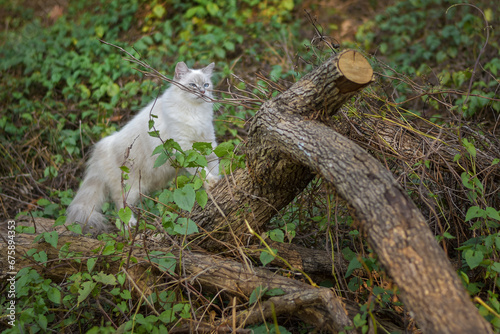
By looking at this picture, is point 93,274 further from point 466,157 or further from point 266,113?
point 466,157

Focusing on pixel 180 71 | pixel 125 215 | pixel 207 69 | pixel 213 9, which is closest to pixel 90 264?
pixel 125 215

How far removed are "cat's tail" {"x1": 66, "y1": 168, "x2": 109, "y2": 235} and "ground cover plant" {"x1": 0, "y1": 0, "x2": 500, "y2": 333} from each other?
0.60ft

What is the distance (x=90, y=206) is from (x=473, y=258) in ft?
10.9

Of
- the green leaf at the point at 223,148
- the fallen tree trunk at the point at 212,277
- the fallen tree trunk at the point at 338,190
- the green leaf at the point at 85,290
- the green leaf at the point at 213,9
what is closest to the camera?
the fallen tree trunk at the point at 338,190

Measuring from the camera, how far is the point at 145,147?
421cm

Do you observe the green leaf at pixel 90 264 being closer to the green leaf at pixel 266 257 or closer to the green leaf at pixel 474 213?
the green leaf at pixel 266 257

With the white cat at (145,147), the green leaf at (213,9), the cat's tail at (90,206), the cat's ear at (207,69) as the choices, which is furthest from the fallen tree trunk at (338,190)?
the green leaf at (213,9)

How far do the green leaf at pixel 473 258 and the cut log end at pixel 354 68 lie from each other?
106 centimetres

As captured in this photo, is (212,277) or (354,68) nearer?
(354,68)

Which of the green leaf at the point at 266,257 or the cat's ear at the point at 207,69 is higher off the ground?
the cat's ear at the point at 207,69

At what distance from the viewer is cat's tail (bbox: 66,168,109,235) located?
380cm

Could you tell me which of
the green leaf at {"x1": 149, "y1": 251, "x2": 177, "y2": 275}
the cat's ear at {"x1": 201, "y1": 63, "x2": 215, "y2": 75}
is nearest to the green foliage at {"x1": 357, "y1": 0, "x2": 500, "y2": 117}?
the cat's ear at {"x1": 201, "y1": 63, "x2": 215, "y2": 75}

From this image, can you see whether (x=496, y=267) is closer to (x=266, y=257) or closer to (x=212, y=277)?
(x=266, y=257)

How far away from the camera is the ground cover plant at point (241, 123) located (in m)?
2.44
